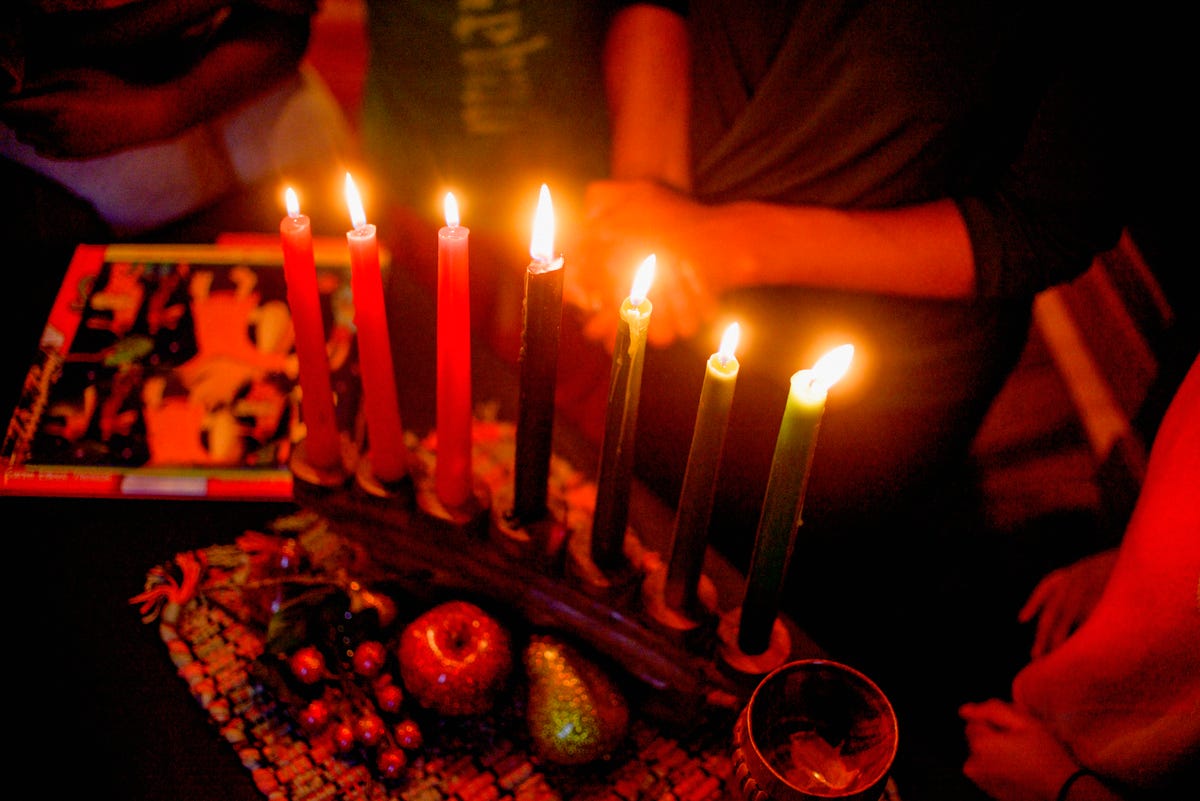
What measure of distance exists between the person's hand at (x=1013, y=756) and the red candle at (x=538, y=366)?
449mm

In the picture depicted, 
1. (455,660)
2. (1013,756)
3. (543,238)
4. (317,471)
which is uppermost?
(543,238)

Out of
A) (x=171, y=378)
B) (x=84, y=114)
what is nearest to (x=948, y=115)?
(x=171, y=378)

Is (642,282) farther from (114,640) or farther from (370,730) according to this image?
(114,640)

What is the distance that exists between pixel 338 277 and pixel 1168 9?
3.05 feet

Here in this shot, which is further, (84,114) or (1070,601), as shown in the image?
(84,114)

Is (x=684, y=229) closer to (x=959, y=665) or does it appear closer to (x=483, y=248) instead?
(x=483, y=248)

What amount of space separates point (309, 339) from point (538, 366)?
18cm

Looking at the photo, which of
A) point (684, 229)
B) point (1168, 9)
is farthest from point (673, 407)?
point (1168, 9)

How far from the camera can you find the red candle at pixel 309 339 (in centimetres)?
52

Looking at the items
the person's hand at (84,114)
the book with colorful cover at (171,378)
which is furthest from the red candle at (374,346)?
the person's hand at (84,114)

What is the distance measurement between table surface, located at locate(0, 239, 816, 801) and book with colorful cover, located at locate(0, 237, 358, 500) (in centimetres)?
3

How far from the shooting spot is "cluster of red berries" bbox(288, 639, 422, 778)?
61 cm

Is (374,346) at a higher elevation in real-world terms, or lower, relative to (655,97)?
lower

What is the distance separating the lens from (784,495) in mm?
495
